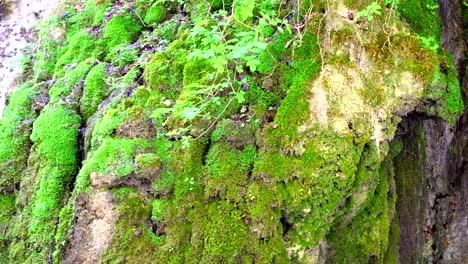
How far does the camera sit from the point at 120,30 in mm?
5211

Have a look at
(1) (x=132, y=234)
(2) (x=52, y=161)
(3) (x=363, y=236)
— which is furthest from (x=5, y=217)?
(3) (x=363, y=236)

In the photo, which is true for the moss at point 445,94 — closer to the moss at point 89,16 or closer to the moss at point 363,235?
the moss at point 363,235

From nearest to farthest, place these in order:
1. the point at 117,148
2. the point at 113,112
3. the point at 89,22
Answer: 1. the point at 117,148
2. the point at 113,112
3. the point at 89,22

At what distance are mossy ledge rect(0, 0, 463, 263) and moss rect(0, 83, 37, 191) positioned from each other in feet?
0.05

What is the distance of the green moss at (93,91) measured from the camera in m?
4.55

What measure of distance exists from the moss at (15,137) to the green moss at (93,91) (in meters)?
0.72

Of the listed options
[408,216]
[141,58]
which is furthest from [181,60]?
[408,216]

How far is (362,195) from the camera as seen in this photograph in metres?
4.23

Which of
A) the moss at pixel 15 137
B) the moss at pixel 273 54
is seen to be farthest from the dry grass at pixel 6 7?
the moss at pixel 273 54

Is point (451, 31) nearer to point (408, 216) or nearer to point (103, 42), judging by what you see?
point (408, 216)

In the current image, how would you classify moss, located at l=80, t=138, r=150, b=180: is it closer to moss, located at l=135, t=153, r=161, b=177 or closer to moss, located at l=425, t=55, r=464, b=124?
moss, located at l=135, t=153, r=161, b=177

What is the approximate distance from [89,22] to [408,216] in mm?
5475

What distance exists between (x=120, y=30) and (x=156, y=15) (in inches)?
20.2

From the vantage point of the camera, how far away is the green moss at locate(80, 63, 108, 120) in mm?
4547
